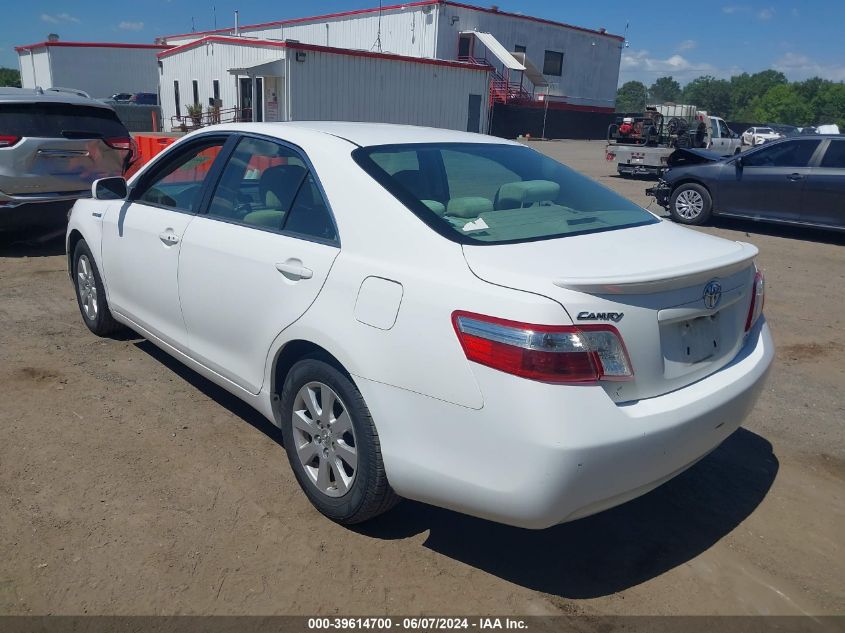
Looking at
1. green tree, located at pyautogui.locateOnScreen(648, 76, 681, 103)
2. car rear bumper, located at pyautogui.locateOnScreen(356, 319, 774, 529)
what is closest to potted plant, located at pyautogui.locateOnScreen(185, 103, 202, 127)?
car rear bumper, located at pyautogui.locateOnScreen(356, 319, 774, 529)

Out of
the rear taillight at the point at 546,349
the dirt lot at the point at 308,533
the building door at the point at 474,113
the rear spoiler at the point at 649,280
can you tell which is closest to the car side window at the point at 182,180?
the dirt lot at the point at 308,533

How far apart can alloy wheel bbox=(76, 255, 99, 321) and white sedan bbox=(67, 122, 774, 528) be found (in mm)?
1437

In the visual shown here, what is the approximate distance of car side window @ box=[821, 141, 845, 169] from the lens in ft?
33.8

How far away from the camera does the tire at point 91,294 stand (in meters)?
4.96

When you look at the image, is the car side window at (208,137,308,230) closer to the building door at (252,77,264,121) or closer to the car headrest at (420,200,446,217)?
the car headrest at (420,200,446,217)

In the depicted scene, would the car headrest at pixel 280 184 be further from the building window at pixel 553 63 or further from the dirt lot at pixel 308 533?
the building window at pixel 553 63

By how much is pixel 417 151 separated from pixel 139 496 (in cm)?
209

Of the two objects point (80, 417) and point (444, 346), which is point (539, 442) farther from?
point (80, 417)

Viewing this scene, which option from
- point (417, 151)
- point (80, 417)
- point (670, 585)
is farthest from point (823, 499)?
point (80, 417)

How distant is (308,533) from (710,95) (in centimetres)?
15688

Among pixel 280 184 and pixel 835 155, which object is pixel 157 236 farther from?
pixel 835 155

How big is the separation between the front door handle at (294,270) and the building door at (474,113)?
1180 inches

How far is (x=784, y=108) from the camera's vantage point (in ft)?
340

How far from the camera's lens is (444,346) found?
95.3 inches
